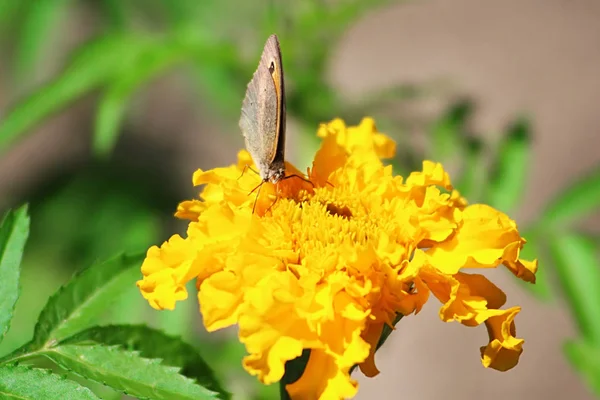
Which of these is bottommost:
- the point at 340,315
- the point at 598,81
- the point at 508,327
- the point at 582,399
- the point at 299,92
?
the point at 582,399

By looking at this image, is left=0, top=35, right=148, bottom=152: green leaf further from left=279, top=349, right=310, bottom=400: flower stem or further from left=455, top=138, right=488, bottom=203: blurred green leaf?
left=279, top=349, right=310, bottom=400: flower stem

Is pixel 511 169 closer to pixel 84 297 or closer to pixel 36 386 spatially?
pixel 84 297

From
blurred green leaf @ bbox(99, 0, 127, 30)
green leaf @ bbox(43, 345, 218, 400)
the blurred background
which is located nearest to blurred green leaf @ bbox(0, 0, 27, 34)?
the blurred background

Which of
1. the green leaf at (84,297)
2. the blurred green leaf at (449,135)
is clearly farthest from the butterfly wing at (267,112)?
the blurred green leaf at (449,135)

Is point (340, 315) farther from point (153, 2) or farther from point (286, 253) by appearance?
point (153, 2)

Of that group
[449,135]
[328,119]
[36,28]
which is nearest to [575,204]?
[449,135]

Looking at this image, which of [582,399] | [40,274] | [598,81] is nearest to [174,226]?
[40,274]
